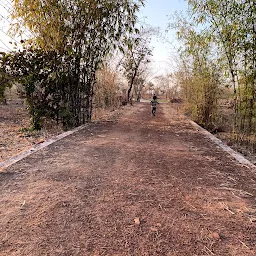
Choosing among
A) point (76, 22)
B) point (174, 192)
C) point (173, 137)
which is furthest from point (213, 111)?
point (174, 192)

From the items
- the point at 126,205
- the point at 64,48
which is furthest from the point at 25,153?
the point at 64,48

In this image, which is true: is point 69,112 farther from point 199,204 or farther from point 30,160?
point 199,204

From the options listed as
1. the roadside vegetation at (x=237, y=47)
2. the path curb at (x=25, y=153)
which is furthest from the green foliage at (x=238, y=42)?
the path curb at (x=25, y=153)

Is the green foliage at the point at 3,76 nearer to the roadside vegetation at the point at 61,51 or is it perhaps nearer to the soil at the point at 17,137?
the roadside vegetation at the point at 61,51

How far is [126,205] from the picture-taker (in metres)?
2.26

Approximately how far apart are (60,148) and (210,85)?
18.0 feet

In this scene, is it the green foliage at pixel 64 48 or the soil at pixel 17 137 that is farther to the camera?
the green foliage at pixel 64 48

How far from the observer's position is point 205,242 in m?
1.74

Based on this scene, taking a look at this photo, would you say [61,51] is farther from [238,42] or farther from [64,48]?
[238,42]

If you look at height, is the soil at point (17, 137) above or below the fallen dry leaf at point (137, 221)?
below

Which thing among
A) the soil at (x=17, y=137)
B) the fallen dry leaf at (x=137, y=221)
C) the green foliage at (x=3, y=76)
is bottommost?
the soil at (x=17, y=137)

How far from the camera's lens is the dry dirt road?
1.69m

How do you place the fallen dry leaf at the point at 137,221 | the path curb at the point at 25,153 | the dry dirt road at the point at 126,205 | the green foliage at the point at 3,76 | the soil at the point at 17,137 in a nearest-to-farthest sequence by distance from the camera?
the dry dirt road at the point at 126,205
the fallen dry leaf at the point at 137,221
the path curb at the point at 25,153
the soil at the point at 17,137
the green foliage at the point at 3,76

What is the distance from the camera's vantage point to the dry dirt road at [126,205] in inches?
66.4
